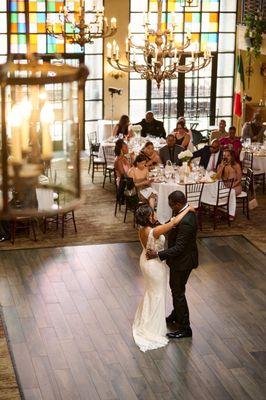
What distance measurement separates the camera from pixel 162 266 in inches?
310

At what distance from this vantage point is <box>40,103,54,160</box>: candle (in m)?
2.88

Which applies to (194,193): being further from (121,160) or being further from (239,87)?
(239,87)

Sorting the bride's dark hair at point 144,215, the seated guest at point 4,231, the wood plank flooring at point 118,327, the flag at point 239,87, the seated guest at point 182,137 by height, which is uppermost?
the flag at point 239,87

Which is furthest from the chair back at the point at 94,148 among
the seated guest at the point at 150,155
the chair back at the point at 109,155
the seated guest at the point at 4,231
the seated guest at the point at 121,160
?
the seated guest at the point at 4,231

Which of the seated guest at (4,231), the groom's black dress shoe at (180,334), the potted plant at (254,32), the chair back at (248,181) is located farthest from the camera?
the potted plant at (254,32)

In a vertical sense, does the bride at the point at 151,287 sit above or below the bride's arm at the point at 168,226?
below

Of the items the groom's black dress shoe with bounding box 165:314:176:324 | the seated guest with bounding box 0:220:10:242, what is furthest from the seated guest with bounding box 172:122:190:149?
the groom's black dress shoe with bounding box 165:314:176:324

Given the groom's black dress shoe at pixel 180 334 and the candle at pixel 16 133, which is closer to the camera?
the candle at pixel 16 133

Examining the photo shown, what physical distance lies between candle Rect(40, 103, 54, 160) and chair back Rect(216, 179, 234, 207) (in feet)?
29.7

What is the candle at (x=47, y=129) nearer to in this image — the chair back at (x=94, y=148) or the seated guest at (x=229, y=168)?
the seated guest at (x=229, y=168)

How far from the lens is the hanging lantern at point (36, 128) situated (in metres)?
2.79

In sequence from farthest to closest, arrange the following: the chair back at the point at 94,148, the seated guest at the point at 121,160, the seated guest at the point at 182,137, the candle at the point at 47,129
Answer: the chair back at the point at 94,148 → the seated guest at the point at 182,137 → the seated guest at the point at 121,160 → the candle at the point at 47,129

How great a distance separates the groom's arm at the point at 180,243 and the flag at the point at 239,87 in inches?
417

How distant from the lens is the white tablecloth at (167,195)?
463 inches
